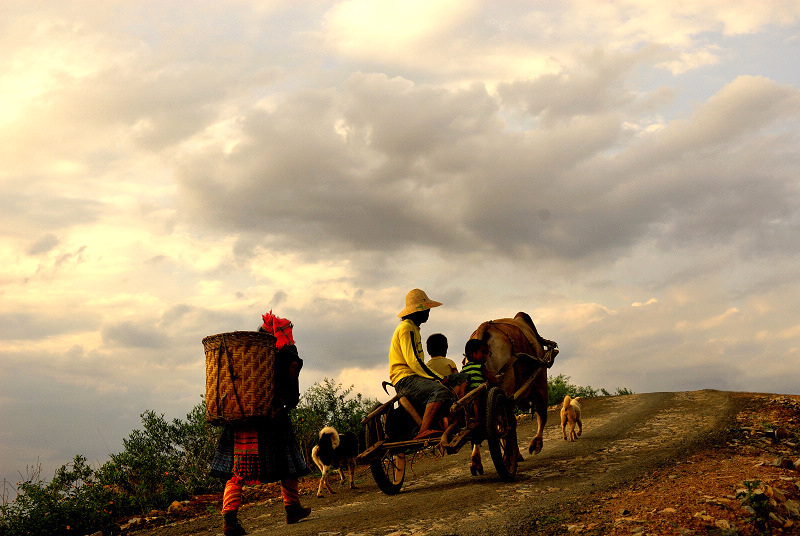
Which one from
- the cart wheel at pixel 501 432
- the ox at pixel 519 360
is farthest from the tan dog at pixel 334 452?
the cart wheel at pixel 501 432

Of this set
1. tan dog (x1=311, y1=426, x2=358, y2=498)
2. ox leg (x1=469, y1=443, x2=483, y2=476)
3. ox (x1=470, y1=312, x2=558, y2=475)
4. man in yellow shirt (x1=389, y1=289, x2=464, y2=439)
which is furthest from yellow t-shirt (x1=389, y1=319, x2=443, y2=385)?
ox (x1=470, y1=312, x2=558, y2=475)

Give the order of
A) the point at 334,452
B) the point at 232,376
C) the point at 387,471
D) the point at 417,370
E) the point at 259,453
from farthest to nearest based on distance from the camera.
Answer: the point at 334,452 < the point at 387,471 < the point at 417,370 < the point at 259,453 < the point at 232,376

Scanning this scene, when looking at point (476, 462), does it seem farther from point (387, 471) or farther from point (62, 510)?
point (62, 510)

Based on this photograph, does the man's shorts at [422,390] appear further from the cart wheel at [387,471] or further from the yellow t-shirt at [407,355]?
the cart wheel at [387,471]

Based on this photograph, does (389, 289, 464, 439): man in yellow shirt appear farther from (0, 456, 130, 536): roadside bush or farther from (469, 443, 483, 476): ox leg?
(0, 456, 130, 536): roadside bush

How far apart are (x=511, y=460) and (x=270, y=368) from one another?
372 cm

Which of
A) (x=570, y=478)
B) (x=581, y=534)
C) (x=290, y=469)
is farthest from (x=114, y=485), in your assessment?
(x=581, y=534)

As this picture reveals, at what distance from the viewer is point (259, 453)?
7.24 metres

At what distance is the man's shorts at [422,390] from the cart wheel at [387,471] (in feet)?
2.65

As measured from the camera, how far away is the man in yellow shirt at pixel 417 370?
27.3ft

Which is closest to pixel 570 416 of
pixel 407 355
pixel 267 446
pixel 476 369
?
pixel 476 369

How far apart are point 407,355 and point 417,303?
0.70 metres

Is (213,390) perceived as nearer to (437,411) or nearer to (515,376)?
(437,411)

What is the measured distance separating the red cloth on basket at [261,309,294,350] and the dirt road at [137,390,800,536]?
2.04 meters
